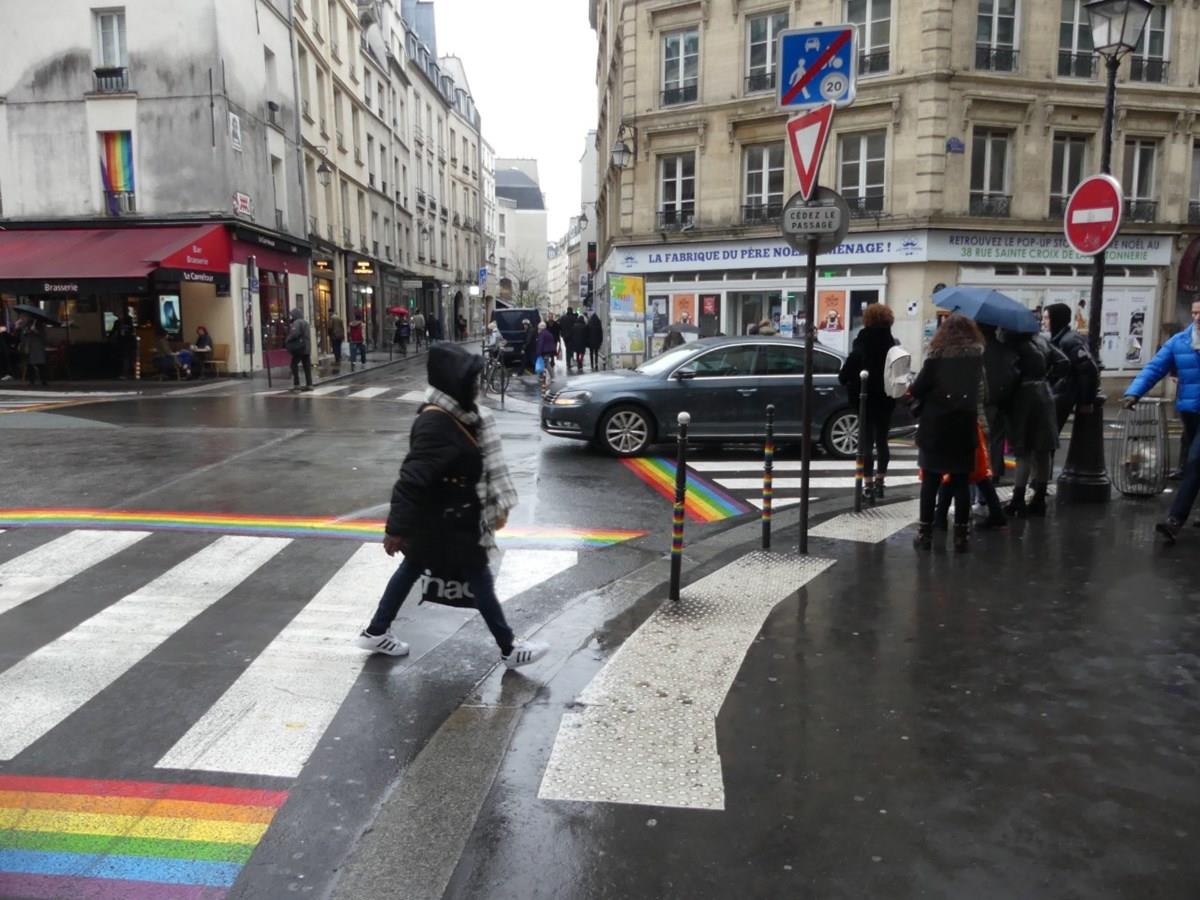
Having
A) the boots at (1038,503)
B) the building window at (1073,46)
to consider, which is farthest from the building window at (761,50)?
the boots at (1038,503)

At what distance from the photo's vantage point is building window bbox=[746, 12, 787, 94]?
82.7 feet

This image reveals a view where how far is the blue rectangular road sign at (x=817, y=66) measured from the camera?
619 centimetres

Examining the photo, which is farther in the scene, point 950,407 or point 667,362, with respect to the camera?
point 667,362

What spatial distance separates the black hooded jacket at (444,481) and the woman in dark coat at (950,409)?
145 inches

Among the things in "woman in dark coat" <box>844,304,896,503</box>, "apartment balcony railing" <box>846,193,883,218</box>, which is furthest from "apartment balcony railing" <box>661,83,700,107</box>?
"woman in dark coat" <box>844,304,896,503</box>

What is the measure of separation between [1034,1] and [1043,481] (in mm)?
20385

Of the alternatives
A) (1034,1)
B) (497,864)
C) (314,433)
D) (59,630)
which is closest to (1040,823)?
(497,864)

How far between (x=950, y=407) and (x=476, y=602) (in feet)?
12.4

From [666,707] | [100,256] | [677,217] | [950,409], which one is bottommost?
[666,707]

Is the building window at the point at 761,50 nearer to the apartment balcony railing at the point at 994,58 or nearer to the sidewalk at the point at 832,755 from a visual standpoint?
the apartment balcony railing at the point at 994,58

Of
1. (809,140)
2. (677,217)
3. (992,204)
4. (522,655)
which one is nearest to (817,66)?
(809,140)

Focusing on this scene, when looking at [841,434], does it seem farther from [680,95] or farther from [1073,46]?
[680,95]

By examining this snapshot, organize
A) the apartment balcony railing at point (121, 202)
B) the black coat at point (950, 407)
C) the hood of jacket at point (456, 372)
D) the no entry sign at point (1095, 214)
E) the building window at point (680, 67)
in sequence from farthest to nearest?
the building window at point (680, 67), the apartment balcony railing at point (121, 202), the no entry sign at point (1095, 214), the black coat at point (950, 407), the hood of jacket at point (456, 372)

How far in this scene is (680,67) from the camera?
26922 millimetres
